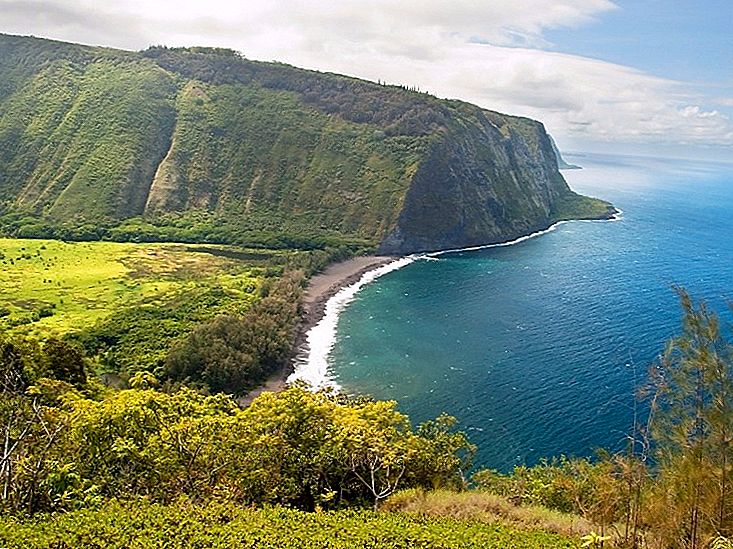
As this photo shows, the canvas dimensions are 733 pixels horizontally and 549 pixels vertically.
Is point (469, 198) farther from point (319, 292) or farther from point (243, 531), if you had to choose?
point (243, 531)

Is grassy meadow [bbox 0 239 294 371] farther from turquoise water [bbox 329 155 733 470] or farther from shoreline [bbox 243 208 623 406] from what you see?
turquoise water [bbox 329 155 733 470]

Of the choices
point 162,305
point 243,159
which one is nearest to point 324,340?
point 162,305

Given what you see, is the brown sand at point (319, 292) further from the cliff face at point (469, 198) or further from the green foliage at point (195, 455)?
the green foliage at point (195, 455)

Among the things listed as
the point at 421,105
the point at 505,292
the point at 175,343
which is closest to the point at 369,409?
the point at 175,343

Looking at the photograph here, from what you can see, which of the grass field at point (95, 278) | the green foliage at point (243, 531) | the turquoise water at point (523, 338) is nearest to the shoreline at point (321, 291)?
the turquoise water at point (523, 338)

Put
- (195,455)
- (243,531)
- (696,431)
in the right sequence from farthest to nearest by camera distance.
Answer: (195,455) → (696,431) → (243,531)

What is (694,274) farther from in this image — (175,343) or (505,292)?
(175,343)
